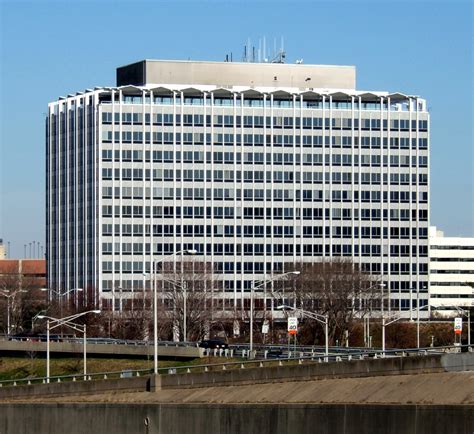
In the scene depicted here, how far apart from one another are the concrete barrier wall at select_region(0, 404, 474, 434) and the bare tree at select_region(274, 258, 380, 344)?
84.9m

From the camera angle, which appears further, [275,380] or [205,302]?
[205,302]

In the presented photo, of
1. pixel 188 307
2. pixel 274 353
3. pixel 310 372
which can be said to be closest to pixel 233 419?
pixel 310 372

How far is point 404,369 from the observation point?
252 ft

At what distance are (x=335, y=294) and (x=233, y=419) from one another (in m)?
108

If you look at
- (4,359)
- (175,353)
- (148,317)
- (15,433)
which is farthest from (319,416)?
(148,317)

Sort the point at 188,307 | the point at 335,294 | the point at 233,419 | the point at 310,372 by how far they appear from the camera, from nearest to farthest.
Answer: the point at 233,419 → the point at 310,372 → the point at 335,294 → the point at 188,307

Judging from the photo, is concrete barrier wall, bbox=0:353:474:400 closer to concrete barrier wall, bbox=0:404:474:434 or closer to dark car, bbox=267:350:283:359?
concrete barrier wall, bbox=0:404:474:434

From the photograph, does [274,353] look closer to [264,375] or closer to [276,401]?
[264,375]

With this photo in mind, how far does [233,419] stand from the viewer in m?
80.2

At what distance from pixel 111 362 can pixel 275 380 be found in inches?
2901

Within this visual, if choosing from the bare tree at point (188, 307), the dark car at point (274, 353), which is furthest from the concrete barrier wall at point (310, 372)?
the bare tree at point (188, 307)

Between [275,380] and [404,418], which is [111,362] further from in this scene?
[404,418]

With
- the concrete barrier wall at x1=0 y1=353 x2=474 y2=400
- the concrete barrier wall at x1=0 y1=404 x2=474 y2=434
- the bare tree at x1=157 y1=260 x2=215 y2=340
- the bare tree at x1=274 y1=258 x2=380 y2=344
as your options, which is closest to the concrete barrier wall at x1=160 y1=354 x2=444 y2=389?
the concrete barrier wall at x1=0 y1=353 x2=474 y2=400

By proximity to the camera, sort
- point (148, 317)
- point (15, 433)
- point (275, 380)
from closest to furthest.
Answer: point (275, 380) < point (15, 433) < point (148, 317)
